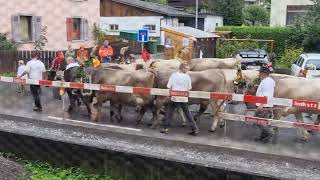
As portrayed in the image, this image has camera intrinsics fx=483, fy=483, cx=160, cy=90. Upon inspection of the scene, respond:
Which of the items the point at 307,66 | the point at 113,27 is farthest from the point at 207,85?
the point at 113,27

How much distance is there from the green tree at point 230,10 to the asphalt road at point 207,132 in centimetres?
3735

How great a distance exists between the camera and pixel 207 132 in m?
11.6

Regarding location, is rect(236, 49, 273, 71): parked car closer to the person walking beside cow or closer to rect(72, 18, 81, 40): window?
the person walking beside cow

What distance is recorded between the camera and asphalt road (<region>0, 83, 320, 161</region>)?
10.3 metres

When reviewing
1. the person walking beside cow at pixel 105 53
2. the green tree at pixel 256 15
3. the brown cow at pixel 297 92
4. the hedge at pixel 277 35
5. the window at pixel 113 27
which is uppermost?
the green tree at pixel 256 15

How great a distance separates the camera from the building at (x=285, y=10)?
1453 inches

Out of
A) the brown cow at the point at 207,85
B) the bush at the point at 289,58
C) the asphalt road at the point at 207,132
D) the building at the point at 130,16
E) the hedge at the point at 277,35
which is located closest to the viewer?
the asphalt road at the point at 207,132

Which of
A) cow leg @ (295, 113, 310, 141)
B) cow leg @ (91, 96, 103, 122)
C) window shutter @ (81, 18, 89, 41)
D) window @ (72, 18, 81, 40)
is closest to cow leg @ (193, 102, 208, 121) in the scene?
cow leg @ (295, 113, 310, 141)

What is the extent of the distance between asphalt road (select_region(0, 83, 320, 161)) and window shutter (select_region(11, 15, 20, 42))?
9026mm

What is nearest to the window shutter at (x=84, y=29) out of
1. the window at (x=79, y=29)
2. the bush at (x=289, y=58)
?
the window at (x=79, y=29)

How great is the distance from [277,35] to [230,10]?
62.0 ft

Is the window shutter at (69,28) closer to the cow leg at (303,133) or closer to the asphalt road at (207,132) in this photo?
the asphalt road at (207,132)

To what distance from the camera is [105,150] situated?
881cm

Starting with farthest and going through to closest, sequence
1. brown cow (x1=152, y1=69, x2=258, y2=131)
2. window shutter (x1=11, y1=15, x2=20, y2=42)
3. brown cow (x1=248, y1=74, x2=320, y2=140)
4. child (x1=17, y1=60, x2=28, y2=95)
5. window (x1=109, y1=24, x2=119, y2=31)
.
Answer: window (x1=109, y1=24, x2=119, y2=31), window shutter (x1=11, y1=15, x2=20, y2=42), child (x1=17, y1=60, x2=28, y2=95), brown cow (x1=152, y1=69, x2=258, y2=131), brown cow (x1=248, y1=74, x2=320, y2=140)
